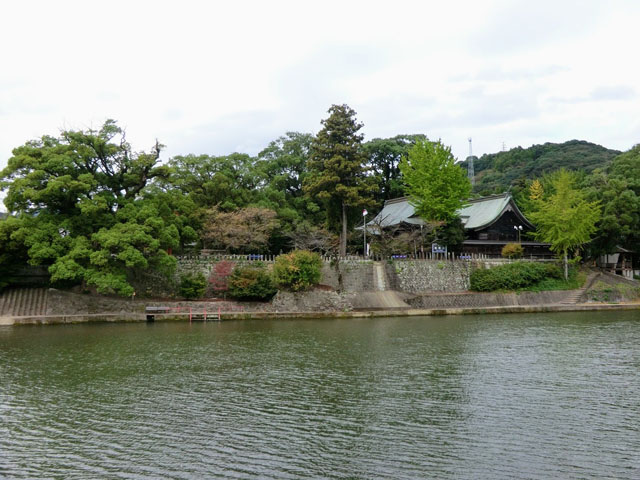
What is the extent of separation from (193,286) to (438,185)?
2066 centimetres

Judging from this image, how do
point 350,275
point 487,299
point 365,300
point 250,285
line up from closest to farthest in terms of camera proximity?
point 250,285 < point 365,300 < point 487,299 < point 350,275

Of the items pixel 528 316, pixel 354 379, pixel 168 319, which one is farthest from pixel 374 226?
pixel 354 379

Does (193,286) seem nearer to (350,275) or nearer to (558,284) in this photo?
(350,275)

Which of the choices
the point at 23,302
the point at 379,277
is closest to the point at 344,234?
the point at 379,277

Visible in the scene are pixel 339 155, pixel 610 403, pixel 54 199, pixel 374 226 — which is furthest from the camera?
pixel 374 226

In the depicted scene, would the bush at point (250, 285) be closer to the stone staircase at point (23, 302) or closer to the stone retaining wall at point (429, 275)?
the stone retaining wall at point (429, 275)

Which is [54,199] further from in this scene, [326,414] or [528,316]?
[528,316]

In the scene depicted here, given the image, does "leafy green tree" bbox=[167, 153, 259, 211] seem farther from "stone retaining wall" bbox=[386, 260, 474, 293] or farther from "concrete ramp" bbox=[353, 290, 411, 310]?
"stone retaining wall" bbox=[386, 260, 474, 293]

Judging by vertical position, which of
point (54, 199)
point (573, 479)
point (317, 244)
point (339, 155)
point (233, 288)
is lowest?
point (573, 479)

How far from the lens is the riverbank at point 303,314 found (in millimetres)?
27250

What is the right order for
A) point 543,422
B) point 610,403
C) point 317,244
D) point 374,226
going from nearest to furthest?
point 543,422 → point 610,403 → point 317,244 → point 374,226

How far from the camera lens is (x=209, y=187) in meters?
37.7

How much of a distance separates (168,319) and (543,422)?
22.4 metres

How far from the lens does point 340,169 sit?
38.5m
